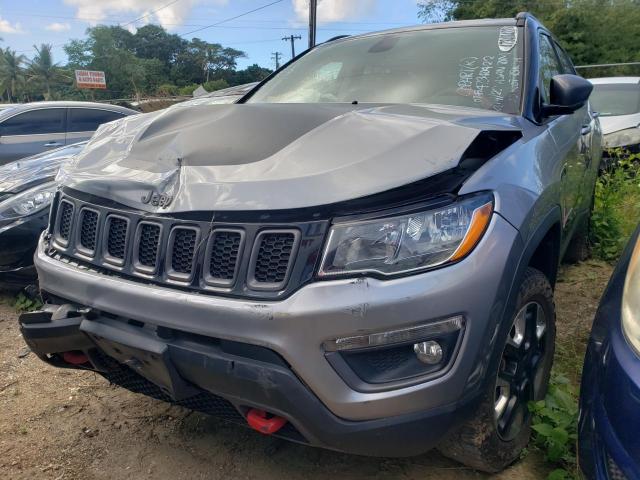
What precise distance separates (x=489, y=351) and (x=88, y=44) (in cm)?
8497

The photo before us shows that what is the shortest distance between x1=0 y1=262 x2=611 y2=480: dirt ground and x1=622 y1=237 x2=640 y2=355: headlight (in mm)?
954

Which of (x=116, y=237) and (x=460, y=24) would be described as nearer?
(x=116, y=237)

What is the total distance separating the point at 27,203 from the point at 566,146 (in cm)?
359

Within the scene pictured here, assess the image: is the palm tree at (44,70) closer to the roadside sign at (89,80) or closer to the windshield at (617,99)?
the roadside sign at (89,80)

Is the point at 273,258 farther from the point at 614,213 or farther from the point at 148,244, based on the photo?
the point at 614,213

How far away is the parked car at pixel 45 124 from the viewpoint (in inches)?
310

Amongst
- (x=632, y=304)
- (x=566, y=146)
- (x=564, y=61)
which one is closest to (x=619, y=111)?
(x=564, y=61)

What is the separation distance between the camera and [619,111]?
7812 millimetres

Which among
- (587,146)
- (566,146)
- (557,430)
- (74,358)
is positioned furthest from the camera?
(587,146)

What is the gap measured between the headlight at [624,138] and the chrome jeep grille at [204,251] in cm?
682

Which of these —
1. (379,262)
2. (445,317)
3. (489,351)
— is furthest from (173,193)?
(489,351)

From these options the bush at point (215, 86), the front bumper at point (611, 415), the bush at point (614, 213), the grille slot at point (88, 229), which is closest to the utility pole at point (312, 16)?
the bush at point (614, 213)

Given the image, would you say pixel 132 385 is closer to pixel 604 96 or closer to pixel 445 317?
pixel 445 317

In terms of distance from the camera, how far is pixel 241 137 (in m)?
1.93
